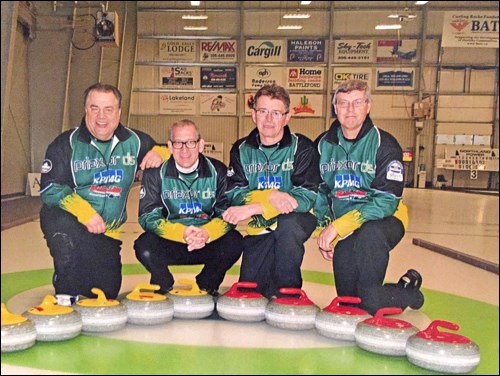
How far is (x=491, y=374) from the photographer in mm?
1560

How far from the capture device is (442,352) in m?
1.81

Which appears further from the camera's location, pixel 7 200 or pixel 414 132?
pixel 414 132

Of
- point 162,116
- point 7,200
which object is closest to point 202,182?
point 7,200

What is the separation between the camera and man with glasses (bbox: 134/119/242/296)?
8.39ft

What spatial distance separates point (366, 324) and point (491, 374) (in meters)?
0.55

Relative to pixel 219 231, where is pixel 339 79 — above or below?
above

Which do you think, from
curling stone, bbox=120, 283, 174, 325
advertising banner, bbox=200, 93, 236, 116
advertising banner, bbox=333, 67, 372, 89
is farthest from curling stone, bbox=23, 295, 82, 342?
advertising banner, bbox=333, 67, 372, 89

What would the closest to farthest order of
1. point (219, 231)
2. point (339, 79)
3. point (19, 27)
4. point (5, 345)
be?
point (19, 27) → point (5, 345) → point (219, 231) → point (339, 79)

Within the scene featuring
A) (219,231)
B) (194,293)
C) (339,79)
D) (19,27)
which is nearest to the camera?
(19,27)

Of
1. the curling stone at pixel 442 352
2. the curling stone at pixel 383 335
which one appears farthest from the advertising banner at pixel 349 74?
the curling stone at pixel 442 352

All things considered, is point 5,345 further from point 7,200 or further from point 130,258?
point 130,258

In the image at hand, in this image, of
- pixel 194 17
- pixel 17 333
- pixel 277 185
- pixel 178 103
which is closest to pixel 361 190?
pixel 277 185

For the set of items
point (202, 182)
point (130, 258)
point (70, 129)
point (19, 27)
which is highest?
point (19, 27)

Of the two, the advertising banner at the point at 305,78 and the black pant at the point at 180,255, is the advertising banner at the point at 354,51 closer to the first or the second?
the advertising banner at the point at 305,78
